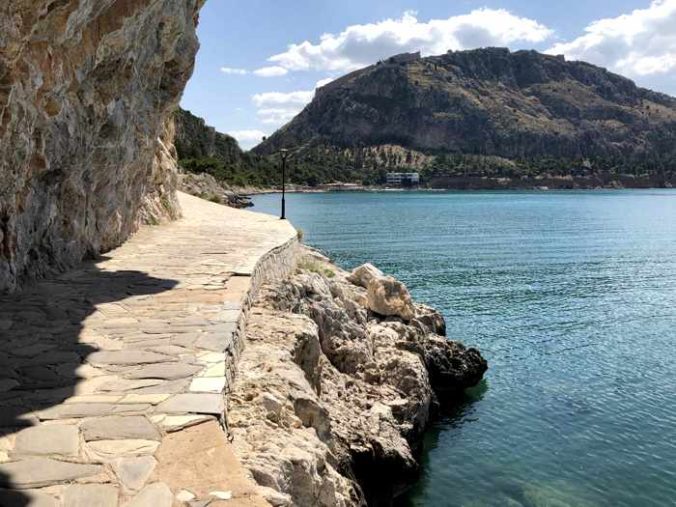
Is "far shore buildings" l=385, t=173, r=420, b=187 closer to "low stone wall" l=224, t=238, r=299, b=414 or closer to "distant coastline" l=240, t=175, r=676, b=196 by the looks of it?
"distant coastline" l=240, t=175, r=676, b=196

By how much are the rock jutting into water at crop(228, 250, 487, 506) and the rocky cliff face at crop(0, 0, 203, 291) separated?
360cm

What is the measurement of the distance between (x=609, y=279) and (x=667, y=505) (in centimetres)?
2226

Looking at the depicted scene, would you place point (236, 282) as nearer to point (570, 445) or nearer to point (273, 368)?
point (273, 368)

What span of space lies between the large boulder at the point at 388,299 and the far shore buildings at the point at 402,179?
17362 centimetres

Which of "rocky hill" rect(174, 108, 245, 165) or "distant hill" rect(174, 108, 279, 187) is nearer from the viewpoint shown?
"distant hill" rect(174, 108, 279, 187)

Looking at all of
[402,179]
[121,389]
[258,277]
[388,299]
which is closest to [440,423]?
[388,299]

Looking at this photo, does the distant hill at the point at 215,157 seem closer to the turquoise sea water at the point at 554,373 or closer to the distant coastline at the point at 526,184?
the distant coastline at the point at 526,184

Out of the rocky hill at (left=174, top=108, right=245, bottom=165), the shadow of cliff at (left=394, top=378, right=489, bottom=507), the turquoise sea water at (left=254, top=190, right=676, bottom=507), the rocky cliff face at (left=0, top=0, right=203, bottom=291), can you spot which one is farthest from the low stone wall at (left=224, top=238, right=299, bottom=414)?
the rocky hill at (left=174, top=108, right=245, bottom=165)

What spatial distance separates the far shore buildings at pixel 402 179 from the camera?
188 metres

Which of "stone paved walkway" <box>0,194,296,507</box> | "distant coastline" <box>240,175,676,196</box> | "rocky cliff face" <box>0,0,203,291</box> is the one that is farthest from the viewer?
"distant coastline" <box>240,175,676,196</box>

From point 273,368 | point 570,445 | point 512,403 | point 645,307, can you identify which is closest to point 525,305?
point 645,307

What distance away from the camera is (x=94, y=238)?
39.6 feet

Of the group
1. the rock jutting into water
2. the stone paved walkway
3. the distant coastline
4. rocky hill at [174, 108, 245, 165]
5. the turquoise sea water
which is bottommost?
the turquoise sea water

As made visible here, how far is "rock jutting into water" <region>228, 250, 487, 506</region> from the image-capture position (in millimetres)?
5758
